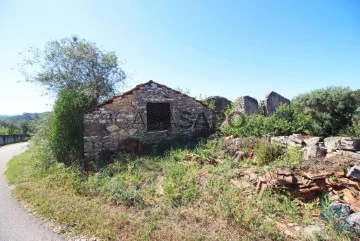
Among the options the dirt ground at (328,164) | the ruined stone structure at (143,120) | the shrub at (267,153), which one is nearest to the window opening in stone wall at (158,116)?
the ruined stone structure at (143,120)

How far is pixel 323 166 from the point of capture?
19.3ft

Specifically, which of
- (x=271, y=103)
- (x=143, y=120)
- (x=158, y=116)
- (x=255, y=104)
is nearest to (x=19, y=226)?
(x=143, y=120)

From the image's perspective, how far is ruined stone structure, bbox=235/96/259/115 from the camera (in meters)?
13.5

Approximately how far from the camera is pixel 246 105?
13594 mm

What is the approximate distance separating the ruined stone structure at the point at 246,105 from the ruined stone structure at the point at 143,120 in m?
2.11

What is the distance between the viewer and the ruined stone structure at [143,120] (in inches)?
388

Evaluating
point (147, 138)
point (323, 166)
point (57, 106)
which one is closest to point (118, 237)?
point (323, 166)

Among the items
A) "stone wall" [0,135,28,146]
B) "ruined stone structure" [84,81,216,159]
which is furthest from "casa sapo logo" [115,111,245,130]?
"stone wall" [0,135,28,146]

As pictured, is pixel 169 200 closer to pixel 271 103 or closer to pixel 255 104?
pixel 255 104

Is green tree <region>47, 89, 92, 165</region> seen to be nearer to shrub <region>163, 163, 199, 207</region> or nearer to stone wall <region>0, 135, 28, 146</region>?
shrub <region>163, 163, 199, 207</region>

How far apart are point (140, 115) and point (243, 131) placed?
15.0 feet

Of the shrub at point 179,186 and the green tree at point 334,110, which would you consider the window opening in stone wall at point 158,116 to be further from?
the green tree at point 334,110

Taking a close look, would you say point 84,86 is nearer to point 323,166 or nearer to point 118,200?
point 118,200

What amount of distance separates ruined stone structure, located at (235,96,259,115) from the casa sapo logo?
131cm
